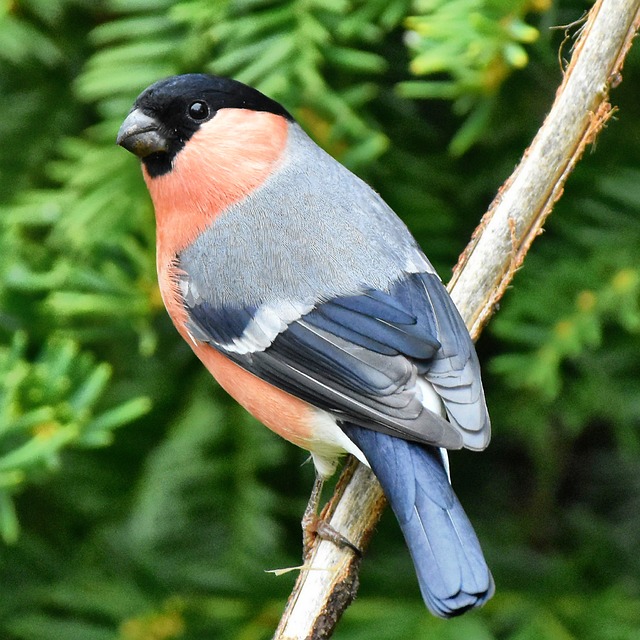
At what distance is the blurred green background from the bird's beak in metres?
0.21

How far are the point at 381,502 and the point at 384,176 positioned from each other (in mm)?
951

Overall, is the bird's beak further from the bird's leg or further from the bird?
the bird's leg

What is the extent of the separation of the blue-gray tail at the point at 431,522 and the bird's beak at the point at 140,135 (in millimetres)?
793

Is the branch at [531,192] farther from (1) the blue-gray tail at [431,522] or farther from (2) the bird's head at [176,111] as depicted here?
(2) the bird's head at [176,111]

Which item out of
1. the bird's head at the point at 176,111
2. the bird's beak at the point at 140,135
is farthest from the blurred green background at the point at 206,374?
the bird's beak at the point at 140,135

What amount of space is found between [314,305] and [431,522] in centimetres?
50

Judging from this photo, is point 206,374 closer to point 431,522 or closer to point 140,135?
point 140,135

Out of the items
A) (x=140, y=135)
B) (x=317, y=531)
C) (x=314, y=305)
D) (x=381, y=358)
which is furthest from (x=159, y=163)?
(x=317, y=531)

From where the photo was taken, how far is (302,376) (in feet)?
6.57

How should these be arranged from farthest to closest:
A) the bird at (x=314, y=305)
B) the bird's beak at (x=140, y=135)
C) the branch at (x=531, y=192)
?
the bird's beak at (x=140, y=135)
the branch at (x=531, y=192)
the bird at (x=314, y=305)

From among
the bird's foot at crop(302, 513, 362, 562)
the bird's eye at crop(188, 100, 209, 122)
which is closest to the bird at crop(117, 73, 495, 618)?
the bird's eye at crop(188, 100, 209, 122)

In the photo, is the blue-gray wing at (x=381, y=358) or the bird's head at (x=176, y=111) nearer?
the blue-gray wing at (x=381, y=358)

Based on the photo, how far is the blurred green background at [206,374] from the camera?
236 cm

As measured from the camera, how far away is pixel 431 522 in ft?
5.77
